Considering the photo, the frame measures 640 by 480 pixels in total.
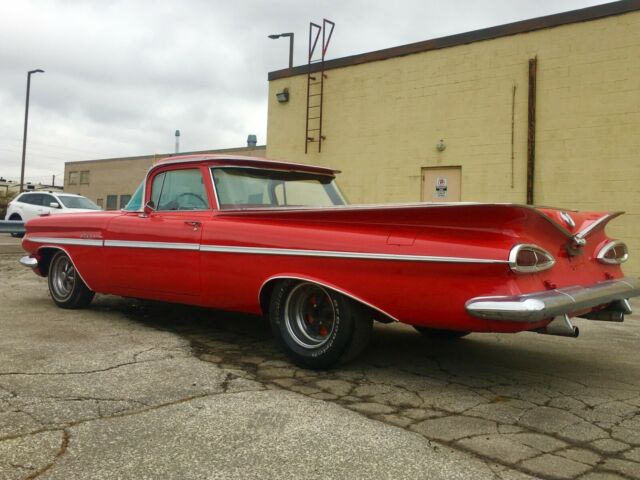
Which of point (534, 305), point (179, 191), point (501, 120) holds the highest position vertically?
point (501, 120)

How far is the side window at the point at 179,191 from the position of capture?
4852 millimetres

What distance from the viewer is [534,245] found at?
3318mm

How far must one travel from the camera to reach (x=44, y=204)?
17.9 metres

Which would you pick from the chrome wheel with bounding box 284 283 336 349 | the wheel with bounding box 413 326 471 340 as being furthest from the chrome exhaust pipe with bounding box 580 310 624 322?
the chrome wheel with bounding box 284 283 336 349

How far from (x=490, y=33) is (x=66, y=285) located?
8.89 m

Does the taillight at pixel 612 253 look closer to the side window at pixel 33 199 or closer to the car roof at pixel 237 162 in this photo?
the car roof at pixel 237 162

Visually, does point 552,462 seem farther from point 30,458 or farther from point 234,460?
point 30,458

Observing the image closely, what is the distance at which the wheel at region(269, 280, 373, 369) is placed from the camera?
148 inches

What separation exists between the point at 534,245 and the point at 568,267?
0.51 m

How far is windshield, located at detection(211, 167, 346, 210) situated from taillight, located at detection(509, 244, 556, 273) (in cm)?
222

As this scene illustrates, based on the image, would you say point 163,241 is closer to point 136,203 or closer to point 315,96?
point 136,203

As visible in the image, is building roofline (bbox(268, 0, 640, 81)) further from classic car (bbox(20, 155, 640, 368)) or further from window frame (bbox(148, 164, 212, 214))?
window frame (bbox(148, 164, 212, 214))

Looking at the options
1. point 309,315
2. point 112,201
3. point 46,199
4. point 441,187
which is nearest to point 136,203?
point 309,315

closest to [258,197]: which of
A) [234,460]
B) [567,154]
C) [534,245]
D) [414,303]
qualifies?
[414,303]
